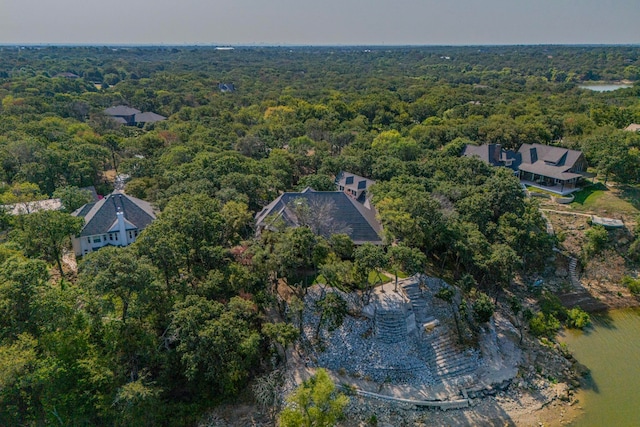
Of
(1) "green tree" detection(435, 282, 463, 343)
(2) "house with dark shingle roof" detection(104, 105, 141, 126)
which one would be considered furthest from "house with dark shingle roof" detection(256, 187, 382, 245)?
(2) "house with dark shingle roof" detection(104, 105, 141, 126)

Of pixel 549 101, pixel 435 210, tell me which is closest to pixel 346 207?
pixel 435 210

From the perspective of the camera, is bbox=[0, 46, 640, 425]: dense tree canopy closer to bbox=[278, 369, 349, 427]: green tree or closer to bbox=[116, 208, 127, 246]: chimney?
bbox=[278, 369, 349, 427]: green tree

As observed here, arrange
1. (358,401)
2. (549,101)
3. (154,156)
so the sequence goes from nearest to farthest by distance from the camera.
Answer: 1. (358,401)
2. (154,156)
3. (549,101)

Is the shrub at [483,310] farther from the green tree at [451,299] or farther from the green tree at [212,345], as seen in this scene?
the green tree at [212,345]

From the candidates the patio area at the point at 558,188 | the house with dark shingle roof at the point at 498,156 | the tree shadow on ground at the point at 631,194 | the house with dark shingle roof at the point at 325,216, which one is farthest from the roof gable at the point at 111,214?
the tree shadow on ground at the point at 631,194

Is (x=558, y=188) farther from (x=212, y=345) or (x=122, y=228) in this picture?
(x=122, y=228)

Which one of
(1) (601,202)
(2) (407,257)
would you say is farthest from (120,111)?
(1) (601,202)

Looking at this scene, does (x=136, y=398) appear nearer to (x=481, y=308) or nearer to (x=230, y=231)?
(x=230, y=231)
